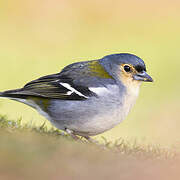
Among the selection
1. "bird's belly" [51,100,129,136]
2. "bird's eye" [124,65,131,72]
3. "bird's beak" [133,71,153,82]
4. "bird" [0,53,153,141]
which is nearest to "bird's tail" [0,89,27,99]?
"bird" [0,53,153,141]

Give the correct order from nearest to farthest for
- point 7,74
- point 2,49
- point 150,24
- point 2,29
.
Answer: point 7,74 → point 2,49 → point 2,29 → point 150,24

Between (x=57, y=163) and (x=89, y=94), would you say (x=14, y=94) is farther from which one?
(x=57, y=163)

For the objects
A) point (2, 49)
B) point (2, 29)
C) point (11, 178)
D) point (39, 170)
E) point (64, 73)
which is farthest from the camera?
point (2, 29)

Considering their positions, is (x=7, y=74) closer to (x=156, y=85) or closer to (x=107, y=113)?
(x=156, y=85)

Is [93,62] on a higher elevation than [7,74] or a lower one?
higher

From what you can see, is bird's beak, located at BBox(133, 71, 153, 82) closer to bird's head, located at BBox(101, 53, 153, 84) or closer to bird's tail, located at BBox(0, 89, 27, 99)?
bird's head, located at BBox(101, 53, 153, 84)

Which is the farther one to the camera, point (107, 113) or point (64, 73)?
point (64, 73)

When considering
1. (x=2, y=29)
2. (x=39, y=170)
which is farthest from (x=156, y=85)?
(x=39, y=170)

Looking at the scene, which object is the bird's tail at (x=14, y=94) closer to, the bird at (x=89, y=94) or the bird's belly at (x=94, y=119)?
the bird at (x=89, y=94)

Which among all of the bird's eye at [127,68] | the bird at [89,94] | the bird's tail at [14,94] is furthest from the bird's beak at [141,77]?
the bird's tail at [14,94]
